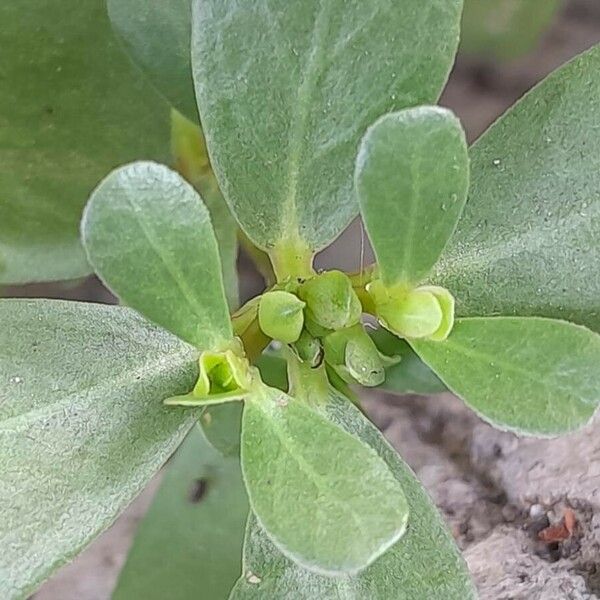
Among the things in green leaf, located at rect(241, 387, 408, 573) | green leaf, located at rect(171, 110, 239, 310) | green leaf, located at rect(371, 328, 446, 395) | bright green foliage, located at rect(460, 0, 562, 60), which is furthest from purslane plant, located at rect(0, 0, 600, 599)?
bright green foliage, located at rect(460, 0, 562, 60)

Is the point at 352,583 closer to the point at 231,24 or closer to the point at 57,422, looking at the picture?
the point at 57,422

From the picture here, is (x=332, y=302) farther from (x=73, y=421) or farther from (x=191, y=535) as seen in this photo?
(x=191, y=535)

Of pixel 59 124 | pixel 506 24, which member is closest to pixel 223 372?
pixel 59 124

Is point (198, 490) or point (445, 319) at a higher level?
point (445, 319)

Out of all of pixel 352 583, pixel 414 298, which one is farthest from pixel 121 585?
pixel 414 298

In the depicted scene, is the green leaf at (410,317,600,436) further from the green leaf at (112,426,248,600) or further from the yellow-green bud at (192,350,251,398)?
the green leaf at (112,426,248,600)

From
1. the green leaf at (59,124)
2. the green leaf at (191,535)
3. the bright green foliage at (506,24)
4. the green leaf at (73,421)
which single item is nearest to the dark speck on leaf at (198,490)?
the green leaf at (191,535)

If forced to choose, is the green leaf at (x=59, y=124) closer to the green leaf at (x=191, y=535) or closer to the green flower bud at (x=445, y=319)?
the green leaf at (x=191, y=535)
